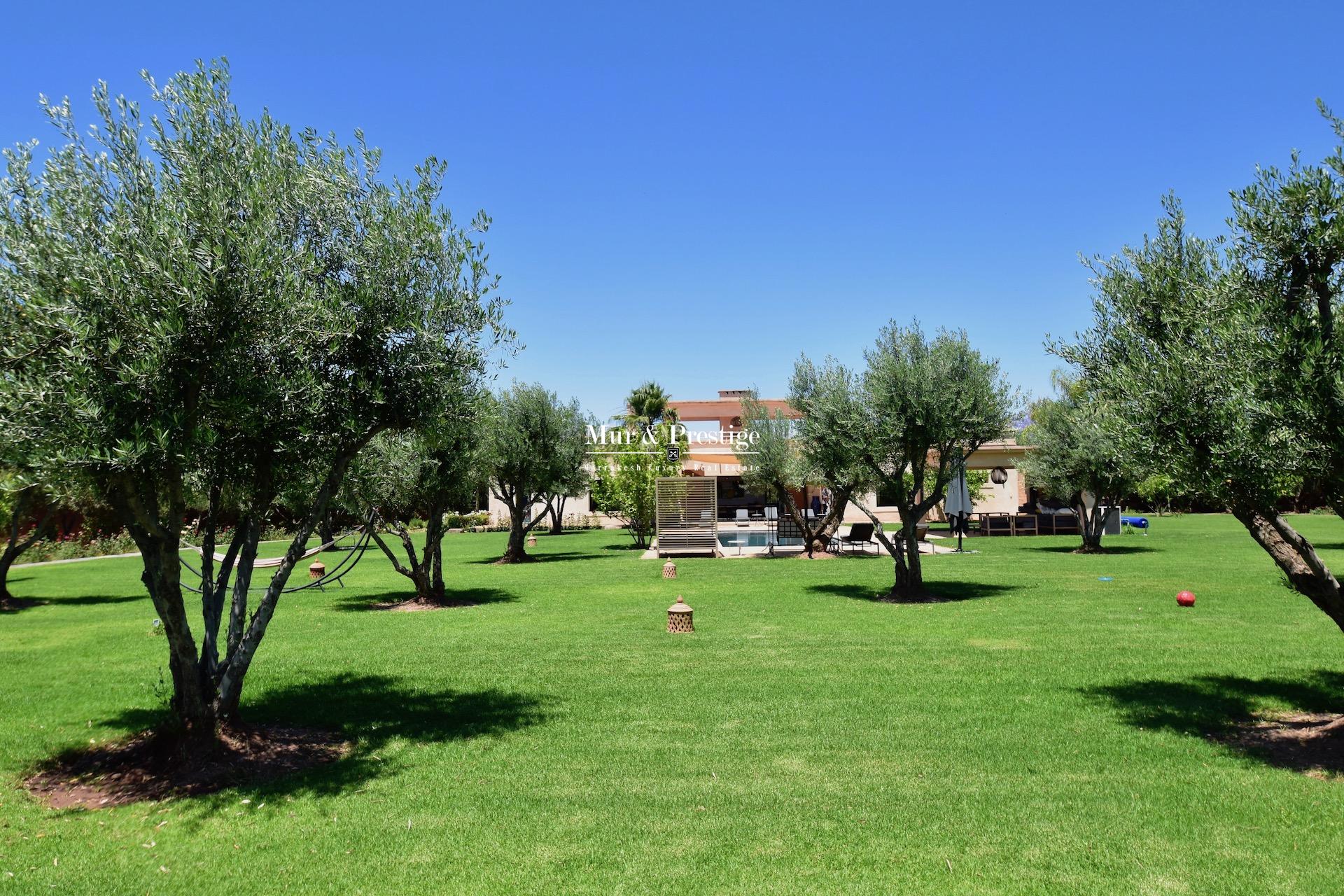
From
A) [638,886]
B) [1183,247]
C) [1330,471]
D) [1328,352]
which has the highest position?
[1183,247]

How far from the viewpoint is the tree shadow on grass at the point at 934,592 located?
51.2ft

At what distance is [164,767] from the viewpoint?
6688 millimetres

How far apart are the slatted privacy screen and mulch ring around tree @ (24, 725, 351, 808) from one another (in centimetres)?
1929

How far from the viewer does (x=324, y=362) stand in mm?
6883

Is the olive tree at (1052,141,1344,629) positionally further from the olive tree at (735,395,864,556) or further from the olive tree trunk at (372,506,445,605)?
the olive tree at (735,395,864,556)

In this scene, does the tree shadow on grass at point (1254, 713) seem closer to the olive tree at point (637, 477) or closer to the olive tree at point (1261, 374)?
the olive tree at point (1261, 374)

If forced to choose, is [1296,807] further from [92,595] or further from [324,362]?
[92,595]

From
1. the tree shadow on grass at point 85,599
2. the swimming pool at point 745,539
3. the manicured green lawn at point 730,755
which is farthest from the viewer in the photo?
the swimming pool at point 745,539

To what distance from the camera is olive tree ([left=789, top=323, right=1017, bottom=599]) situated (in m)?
14.7

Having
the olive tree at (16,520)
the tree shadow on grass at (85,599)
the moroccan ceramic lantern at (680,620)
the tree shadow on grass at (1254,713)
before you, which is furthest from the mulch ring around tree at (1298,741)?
the tree shadow on grass at (85,599)

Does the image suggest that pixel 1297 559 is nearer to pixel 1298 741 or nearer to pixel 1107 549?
pixel 1298 741

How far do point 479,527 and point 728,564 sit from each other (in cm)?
2377

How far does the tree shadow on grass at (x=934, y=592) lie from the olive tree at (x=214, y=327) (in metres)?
10.6

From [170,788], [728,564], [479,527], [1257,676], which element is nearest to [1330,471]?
[1257,676]
